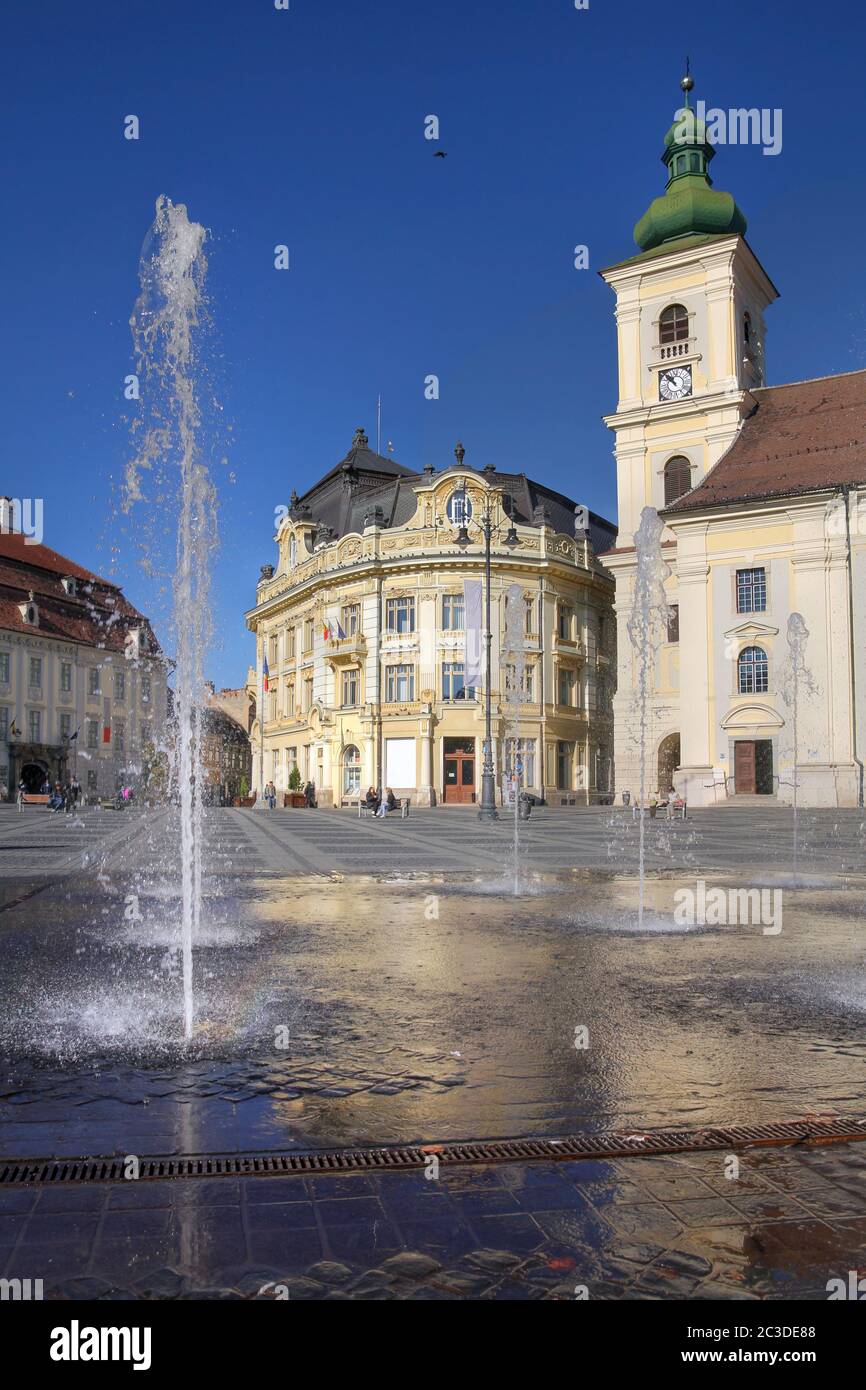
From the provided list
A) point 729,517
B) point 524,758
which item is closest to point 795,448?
point 729,517

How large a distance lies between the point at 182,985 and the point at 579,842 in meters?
16.5

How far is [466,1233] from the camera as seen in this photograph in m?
2.95

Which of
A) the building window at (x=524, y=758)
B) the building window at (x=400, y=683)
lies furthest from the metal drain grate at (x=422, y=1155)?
the building window at (x=400, y=683)

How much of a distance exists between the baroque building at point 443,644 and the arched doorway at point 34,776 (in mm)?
16700

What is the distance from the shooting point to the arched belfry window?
157 feet

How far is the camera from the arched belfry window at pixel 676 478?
1879 inches

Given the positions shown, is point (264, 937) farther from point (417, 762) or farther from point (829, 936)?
point (417, 762)

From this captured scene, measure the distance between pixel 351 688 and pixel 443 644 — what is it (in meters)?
A: 6.39

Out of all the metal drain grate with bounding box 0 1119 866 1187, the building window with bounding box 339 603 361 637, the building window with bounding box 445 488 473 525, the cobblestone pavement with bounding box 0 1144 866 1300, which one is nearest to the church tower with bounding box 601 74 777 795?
the building window with bounding box 445 488 473 525

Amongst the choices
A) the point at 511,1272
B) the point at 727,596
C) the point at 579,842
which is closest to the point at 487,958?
the point at 511,1272

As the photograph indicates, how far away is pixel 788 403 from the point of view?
4578cm

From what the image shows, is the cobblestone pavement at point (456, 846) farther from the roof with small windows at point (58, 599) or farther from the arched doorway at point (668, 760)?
the roof with small windows at point (58, 599)

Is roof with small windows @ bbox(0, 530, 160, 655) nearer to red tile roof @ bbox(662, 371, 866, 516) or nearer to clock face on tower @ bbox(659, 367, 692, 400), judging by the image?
clock face on tower @ bbox(659, 367, 692, 400)

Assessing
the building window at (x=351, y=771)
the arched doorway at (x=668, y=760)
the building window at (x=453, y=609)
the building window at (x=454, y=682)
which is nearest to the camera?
the arched doorway at (x=668, y=760)
